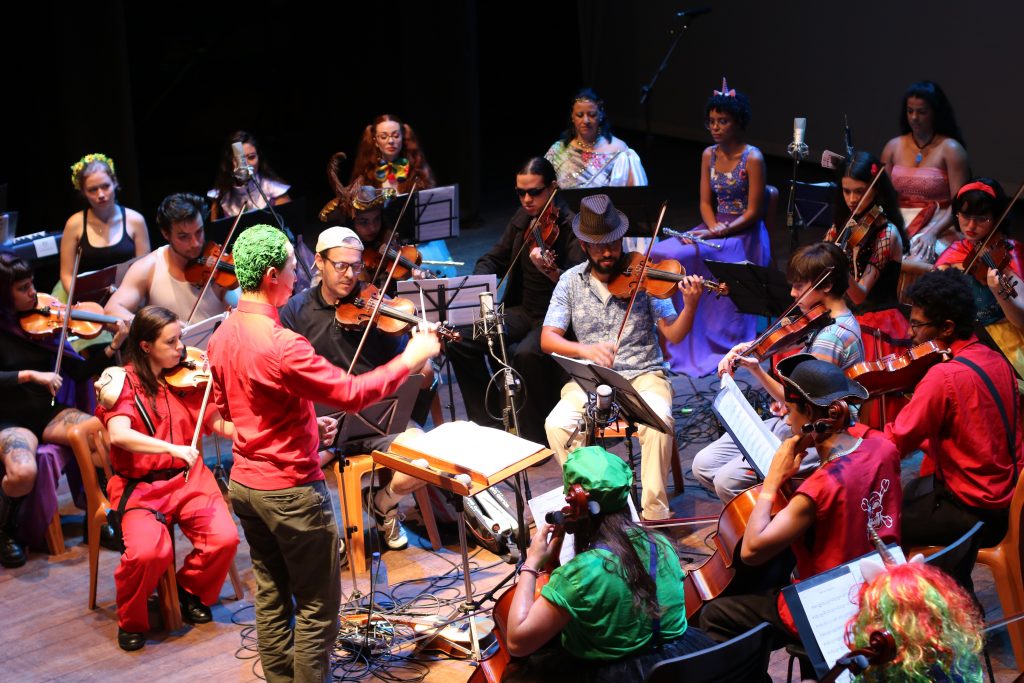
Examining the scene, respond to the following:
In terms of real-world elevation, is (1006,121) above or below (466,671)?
above

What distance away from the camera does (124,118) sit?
777 cm

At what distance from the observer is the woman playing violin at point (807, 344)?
433 cm

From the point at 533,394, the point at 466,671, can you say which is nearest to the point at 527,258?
the point at 533,394

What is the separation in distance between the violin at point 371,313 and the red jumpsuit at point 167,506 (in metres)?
0.74

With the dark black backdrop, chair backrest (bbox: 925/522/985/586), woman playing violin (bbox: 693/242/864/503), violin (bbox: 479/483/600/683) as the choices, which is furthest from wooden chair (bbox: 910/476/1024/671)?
the dark black backdrop

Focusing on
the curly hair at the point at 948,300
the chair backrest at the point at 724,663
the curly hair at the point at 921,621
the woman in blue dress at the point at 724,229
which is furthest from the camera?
the woman in blue dress at the point at 724,229

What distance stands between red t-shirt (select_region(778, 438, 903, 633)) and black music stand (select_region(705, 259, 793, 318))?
1861 mm

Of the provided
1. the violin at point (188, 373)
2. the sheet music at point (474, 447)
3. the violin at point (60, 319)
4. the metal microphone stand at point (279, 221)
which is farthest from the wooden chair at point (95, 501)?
the metal microphone stand at point (279, 221)

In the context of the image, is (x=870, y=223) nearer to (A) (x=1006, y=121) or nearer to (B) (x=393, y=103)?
(A) (x=1006, y=121)

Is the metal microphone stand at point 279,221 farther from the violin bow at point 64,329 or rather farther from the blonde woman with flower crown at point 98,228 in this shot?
the violin bow at point 64,329

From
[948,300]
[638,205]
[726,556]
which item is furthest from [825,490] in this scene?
[638,205]

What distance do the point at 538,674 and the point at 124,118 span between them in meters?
6.11

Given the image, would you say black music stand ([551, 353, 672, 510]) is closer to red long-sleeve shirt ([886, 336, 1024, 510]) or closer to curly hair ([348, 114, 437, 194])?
red long-sleeve shirt ([886, 336, 1024, 510])

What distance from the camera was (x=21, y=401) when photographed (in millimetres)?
4938
